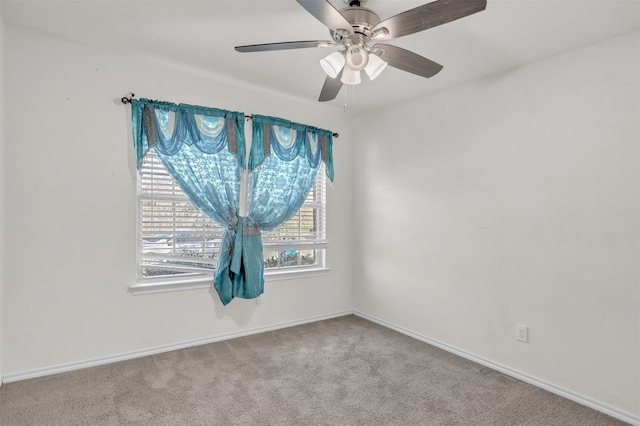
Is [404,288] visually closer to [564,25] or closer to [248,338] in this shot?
[248,338]

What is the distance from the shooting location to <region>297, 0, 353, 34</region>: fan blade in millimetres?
1480

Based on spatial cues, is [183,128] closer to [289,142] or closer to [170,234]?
[170,234]

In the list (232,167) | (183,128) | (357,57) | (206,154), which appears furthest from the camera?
(232,167)

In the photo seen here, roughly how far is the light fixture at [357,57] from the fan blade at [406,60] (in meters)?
0.15

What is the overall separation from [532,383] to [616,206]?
1385 millimetres

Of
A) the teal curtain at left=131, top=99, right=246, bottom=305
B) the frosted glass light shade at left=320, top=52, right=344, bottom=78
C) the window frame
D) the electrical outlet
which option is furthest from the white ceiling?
the electrical outlet

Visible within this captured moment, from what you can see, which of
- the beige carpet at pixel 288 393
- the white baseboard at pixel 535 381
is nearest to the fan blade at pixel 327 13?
the beige carpet at pixel 288 393

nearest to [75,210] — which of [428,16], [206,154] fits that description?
[206,154]

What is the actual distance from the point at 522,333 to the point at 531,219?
2.87 ft

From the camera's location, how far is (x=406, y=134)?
360cm

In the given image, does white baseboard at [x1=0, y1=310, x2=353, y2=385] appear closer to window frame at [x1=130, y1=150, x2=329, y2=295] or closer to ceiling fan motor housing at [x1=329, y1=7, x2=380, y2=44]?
window frame at [x1=130, y1=150, x2=329, y2=295]

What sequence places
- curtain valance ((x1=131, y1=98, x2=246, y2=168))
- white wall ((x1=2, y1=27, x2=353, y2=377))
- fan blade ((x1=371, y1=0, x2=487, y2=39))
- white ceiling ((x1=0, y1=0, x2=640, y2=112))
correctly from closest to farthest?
fan blade ((x1=371, y1=0, x2=487, y2=39)), white ceiling ((x1=0, y1=0, x2=640, y2=112)), white wall ((x1=2, y1=27, x2=353, y2=377)), curtain valance ((x1=131, y1=98, x2=246, y2=168))

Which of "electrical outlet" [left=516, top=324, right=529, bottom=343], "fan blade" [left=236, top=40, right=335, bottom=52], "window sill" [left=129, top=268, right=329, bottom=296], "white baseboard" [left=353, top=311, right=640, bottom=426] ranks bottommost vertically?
"white baseboard" [left=353, top=311, right=640, bottom=426]

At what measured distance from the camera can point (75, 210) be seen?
262cm
